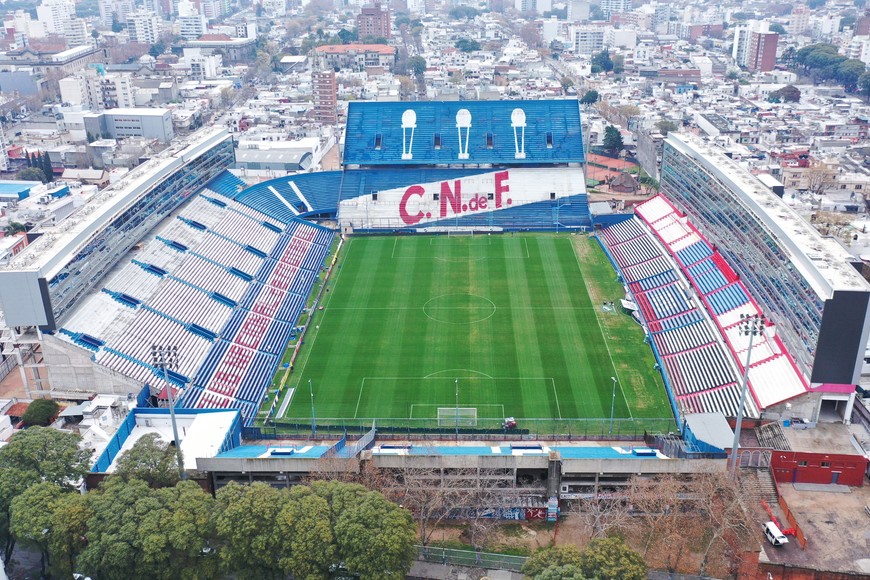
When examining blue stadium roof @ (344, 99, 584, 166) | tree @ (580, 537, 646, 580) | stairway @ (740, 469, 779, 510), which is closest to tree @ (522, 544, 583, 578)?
tree @ (580, 537, 646, 580)

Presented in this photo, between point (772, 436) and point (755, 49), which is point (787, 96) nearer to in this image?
point (755, 49)

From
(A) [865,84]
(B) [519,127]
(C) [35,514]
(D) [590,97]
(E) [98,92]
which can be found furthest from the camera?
(E) [98,92]

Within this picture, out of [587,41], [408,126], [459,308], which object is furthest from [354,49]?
[459,308]

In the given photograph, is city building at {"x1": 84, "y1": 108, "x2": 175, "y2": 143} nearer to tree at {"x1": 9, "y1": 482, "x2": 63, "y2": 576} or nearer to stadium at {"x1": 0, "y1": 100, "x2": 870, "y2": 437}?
stadium at {"x1": 0, "y1": 100, "x2": 870, "y2": 437}

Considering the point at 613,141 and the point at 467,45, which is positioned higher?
the point at 467,45

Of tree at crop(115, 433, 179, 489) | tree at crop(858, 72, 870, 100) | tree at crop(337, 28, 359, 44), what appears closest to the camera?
tree at crop(115, 433, 179, 489)

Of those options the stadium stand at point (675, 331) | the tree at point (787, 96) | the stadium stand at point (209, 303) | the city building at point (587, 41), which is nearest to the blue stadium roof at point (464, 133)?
the stadium stand at point (675, 331)
